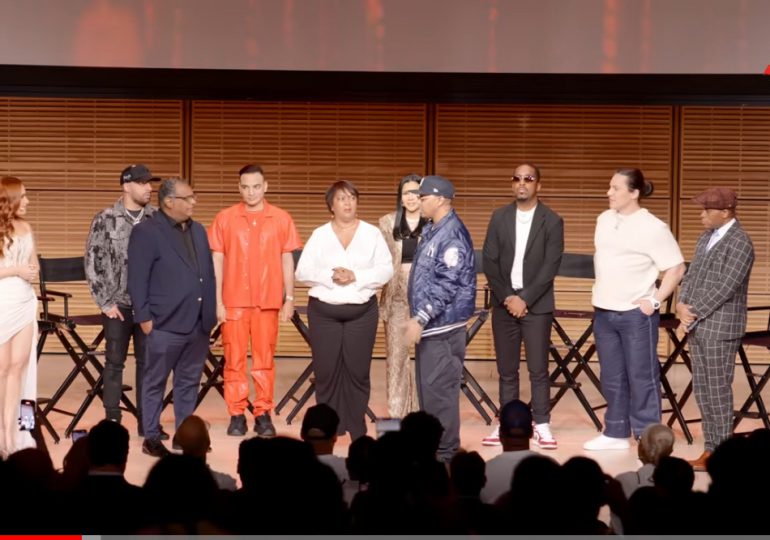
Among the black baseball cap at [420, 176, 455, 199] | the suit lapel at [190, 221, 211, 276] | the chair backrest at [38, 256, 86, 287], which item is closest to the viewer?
the black baseball cap at [420, 176, 455, 199]

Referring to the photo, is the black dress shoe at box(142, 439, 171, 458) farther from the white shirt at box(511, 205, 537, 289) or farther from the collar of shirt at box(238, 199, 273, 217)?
the white shirt at box(511, 205, 537, 289)

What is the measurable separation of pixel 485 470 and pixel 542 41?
5.08 metres

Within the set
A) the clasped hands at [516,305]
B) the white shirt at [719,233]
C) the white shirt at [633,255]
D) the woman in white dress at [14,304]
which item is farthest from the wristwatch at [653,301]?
the woman in white dress at [14,304]

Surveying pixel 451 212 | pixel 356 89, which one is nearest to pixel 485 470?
pixel 451 212

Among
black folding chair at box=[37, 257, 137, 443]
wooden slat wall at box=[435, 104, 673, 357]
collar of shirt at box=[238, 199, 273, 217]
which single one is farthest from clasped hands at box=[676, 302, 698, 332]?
wooden slat wall at box=[435, 104, 673, 357]

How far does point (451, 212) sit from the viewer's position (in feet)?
18.6

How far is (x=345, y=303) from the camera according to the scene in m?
6.20

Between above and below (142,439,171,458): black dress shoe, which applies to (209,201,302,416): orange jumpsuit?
above

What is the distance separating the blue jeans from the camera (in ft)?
20.3

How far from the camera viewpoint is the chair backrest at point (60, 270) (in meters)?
6.80

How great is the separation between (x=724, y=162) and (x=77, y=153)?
5.15 meters

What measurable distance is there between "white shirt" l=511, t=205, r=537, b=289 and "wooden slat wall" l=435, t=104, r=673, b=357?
3.01 metres

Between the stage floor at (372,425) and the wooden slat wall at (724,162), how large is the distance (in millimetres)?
1140

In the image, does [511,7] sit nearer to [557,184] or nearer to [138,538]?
[557,184]
